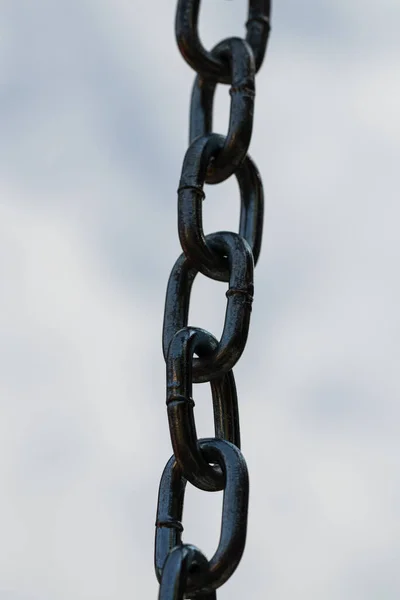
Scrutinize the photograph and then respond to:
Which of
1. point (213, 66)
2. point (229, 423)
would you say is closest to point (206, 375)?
point (229, 423)

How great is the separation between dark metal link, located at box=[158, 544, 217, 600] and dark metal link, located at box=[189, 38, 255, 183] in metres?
0.51

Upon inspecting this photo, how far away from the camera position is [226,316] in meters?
1.42

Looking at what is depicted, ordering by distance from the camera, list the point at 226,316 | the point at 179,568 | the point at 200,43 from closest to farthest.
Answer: the point at 179,568
the point at 226,316
the point at 200,43

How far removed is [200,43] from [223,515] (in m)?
0.63

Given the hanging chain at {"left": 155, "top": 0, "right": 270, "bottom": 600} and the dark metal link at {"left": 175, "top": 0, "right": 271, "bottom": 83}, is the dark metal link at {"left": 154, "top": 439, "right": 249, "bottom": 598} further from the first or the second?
the dark metal link at {"left": 175, "top": 0, "right": 271, "bottom": 83}

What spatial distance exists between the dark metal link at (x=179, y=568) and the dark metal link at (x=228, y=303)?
0.82ft

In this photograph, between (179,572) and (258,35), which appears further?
(258,35)

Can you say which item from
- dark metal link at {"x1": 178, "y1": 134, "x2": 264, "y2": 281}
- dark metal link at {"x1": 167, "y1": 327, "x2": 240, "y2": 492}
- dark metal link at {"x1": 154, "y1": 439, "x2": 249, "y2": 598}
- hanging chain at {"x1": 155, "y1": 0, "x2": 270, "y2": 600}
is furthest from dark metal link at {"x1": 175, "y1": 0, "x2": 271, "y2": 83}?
dark metal link at {"x1": 154, "y1": 439, "x2": 249, "y2": 598}

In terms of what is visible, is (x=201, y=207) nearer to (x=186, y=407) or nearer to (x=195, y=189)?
(x=195, y=189)

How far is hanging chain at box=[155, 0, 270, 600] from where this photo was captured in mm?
1267

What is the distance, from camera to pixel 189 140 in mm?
1605

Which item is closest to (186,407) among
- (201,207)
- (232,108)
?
(201,207)

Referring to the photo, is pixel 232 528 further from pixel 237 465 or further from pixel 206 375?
pixel 206 375

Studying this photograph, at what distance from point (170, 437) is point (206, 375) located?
4.6 inches
